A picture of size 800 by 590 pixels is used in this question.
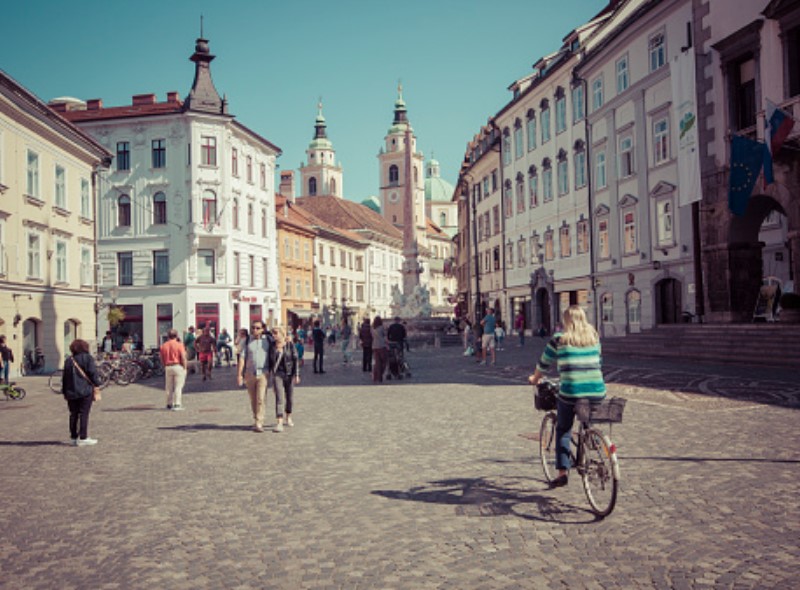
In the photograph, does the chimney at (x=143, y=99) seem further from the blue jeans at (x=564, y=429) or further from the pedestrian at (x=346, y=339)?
the blue jeans at (x=564, y=429)

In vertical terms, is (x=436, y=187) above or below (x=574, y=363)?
above

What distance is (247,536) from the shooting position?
6117mm

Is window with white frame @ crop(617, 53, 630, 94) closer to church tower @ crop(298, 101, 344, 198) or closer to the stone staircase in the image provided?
the stone staircase

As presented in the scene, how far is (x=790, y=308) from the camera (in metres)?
20.5

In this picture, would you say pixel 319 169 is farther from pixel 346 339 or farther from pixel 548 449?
pixel 548 449

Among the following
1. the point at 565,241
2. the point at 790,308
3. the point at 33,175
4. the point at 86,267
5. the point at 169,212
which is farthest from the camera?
the point at 169,212

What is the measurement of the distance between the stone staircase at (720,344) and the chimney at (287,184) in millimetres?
49857

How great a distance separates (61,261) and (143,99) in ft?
63.2

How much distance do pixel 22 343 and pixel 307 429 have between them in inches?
833

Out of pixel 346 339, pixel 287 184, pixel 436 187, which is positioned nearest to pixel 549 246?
pixel 346 339

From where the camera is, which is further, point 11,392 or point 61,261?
point 61,261

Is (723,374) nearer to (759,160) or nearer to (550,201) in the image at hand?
(759,160)

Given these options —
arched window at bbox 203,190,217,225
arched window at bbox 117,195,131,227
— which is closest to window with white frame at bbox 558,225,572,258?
arched window at bbox 203,190,217,225

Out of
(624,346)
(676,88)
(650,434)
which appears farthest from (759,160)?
(650,434)
